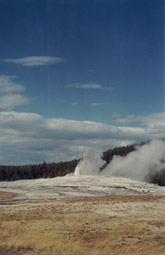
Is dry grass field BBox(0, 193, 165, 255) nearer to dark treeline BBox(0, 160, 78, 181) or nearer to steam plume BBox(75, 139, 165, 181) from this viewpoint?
steam plume BBox(75, 139, 165, 181)

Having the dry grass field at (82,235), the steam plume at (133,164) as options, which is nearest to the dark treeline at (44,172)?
the steam plume at (133,164)

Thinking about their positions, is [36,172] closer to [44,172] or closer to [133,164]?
[44,172]

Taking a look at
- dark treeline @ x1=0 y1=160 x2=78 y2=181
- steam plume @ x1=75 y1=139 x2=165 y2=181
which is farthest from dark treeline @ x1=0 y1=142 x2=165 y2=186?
steam plume @ x1=75 y1=139 x2=165 y2=181

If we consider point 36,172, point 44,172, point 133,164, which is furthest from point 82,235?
point 36,172

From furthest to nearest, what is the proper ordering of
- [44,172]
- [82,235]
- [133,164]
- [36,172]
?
[44,172]
[36,172]
[133,164]
[82,235]

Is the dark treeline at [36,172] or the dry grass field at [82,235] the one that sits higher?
the dry grass field at [82,235]

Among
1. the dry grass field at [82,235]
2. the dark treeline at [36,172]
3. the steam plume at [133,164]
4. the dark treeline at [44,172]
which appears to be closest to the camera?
the dry grass field at [82,235]

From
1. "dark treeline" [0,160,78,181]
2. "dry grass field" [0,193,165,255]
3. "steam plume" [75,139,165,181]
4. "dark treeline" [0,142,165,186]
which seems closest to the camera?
"dry grass field" [0,193,165,255]

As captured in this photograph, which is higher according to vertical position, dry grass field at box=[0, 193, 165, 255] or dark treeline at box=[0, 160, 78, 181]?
dry grass field at box=[0, 193, 165, 255]

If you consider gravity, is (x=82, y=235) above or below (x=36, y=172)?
above

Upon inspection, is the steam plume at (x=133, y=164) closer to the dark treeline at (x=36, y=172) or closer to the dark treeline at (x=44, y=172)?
the dark treeline at (x=44, y=172)

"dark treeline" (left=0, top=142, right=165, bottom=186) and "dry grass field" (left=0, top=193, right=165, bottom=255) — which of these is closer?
"dry grass field" (left=0, top=193, right=165, bottom=255)

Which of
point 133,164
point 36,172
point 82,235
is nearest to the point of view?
point 82,235

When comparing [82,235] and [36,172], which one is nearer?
[82,235]
